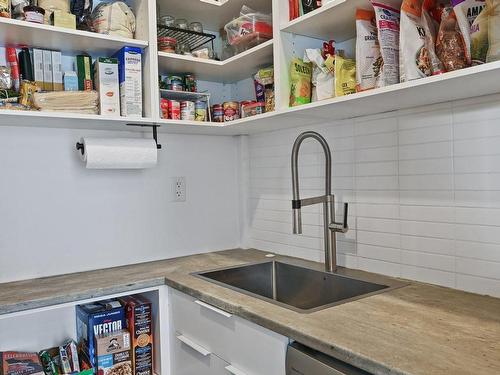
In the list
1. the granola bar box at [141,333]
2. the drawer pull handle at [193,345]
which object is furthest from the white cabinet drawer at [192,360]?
the granola bar box at [141,333]

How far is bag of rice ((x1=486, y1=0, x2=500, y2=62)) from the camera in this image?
3.17 ft

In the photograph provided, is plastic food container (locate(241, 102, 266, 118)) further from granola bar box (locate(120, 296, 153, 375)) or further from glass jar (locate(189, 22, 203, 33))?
granola bar box (locate(120, 296, 153, 375))

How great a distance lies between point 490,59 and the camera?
3.20ft

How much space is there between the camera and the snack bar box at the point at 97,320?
1.63 metres

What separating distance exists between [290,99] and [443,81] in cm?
61

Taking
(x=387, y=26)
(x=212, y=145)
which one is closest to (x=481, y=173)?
(x=387, y=26)

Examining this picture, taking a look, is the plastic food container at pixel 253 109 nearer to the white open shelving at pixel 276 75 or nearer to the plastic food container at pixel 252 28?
the white open shelving at pixel 276 75

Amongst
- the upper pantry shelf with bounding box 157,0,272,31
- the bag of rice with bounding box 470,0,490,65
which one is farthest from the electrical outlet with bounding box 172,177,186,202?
the bag of rice with bounding box 470,0,490,65

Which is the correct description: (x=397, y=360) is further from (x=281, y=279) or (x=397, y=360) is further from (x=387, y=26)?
(x=281, y=279)

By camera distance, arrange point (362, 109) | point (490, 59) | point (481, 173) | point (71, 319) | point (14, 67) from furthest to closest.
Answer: point (71, 319) → point (14, 67) → point (362, 109) → point (481, 173) → point (490, 59)

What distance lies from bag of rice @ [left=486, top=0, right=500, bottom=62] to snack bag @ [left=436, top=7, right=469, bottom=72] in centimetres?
7

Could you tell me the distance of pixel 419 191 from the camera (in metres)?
1.46

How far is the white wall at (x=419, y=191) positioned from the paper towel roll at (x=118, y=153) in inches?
26.5

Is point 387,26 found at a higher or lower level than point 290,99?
higher
